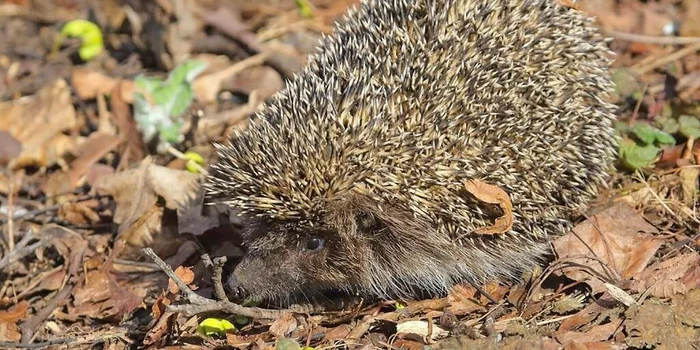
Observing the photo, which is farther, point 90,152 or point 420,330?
point 90,152

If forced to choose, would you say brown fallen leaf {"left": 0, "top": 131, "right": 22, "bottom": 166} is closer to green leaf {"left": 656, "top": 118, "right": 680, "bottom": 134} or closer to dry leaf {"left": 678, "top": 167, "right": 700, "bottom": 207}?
green leaf {"left": 656, "top": 118, "right": 680, "bottom": 134}

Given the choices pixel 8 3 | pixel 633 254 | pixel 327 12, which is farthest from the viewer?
pixel 8 3

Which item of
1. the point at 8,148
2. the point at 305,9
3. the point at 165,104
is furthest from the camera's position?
the point at 305,9

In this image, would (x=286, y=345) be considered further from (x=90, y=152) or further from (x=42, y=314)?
(x=90, y=152)

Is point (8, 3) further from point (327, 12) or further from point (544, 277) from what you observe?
point (544, 277)

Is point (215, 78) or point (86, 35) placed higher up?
point (86, 35)

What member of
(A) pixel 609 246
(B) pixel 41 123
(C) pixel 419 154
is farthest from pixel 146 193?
(A) pixel 609 246

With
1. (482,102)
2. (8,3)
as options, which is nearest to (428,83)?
(482,102)
